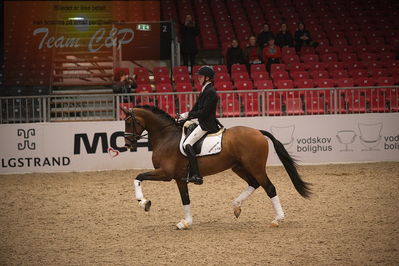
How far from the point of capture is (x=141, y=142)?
50.2ft

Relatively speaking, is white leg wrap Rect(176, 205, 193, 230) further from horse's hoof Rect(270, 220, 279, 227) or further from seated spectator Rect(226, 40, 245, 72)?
seated spectator Rect(226, 40, 245, 72)

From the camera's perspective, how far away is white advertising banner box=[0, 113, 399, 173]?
15.1m

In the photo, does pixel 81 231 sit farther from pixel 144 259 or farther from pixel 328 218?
pixel 328 218

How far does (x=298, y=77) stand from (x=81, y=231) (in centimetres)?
1096

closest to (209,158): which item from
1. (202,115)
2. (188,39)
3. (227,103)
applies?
(202,115)

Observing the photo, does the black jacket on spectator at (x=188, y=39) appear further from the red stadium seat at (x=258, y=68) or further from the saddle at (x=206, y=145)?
the saddle at (x=206, y=145)

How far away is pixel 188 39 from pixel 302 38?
13.9 ft

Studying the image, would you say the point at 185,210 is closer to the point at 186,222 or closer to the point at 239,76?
the point at 186,222

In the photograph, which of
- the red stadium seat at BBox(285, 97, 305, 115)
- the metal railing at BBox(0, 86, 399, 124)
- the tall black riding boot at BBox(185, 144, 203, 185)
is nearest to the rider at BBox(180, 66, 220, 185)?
the tall black riding boot at BBox(185, 144, 203, 185)

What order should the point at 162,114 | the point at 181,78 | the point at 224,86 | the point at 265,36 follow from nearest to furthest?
the point at 162,114, the point at 224,86, the point at 181,78, the point at 265,36

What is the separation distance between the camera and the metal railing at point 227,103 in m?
15.0

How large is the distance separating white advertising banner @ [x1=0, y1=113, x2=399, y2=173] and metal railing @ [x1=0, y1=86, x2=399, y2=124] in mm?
245

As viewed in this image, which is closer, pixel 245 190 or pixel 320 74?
pixel 245 190

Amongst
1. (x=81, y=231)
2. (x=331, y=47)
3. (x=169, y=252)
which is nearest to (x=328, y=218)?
(x=169, y=252)
